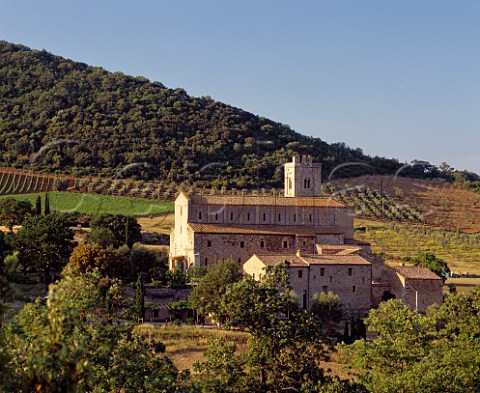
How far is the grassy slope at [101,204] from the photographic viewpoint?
214 ft

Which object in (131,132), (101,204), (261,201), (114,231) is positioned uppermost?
(131,132)

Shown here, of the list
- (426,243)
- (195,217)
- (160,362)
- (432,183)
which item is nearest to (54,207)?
(195,217)

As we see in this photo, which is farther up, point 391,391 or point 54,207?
point 54,207

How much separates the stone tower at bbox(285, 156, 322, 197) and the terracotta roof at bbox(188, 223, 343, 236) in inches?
334

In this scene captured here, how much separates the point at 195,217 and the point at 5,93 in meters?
72.1

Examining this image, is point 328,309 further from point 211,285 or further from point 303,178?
point 303,178

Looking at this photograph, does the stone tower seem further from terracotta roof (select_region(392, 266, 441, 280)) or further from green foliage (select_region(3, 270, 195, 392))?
green foliage (select_region(3, 270, 195, 392))

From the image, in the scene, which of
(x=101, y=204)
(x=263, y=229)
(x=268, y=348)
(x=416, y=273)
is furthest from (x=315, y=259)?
(x=101, y=204)

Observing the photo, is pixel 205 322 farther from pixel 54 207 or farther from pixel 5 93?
pixel 5 93

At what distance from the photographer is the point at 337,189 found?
289ft

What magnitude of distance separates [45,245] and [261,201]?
628 inches

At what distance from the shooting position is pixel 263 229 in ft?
156

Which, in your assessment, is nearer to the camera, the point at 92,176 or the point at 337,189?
the point at 92,176

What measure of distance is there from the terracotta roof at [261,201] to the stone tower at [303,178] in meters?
6.15
